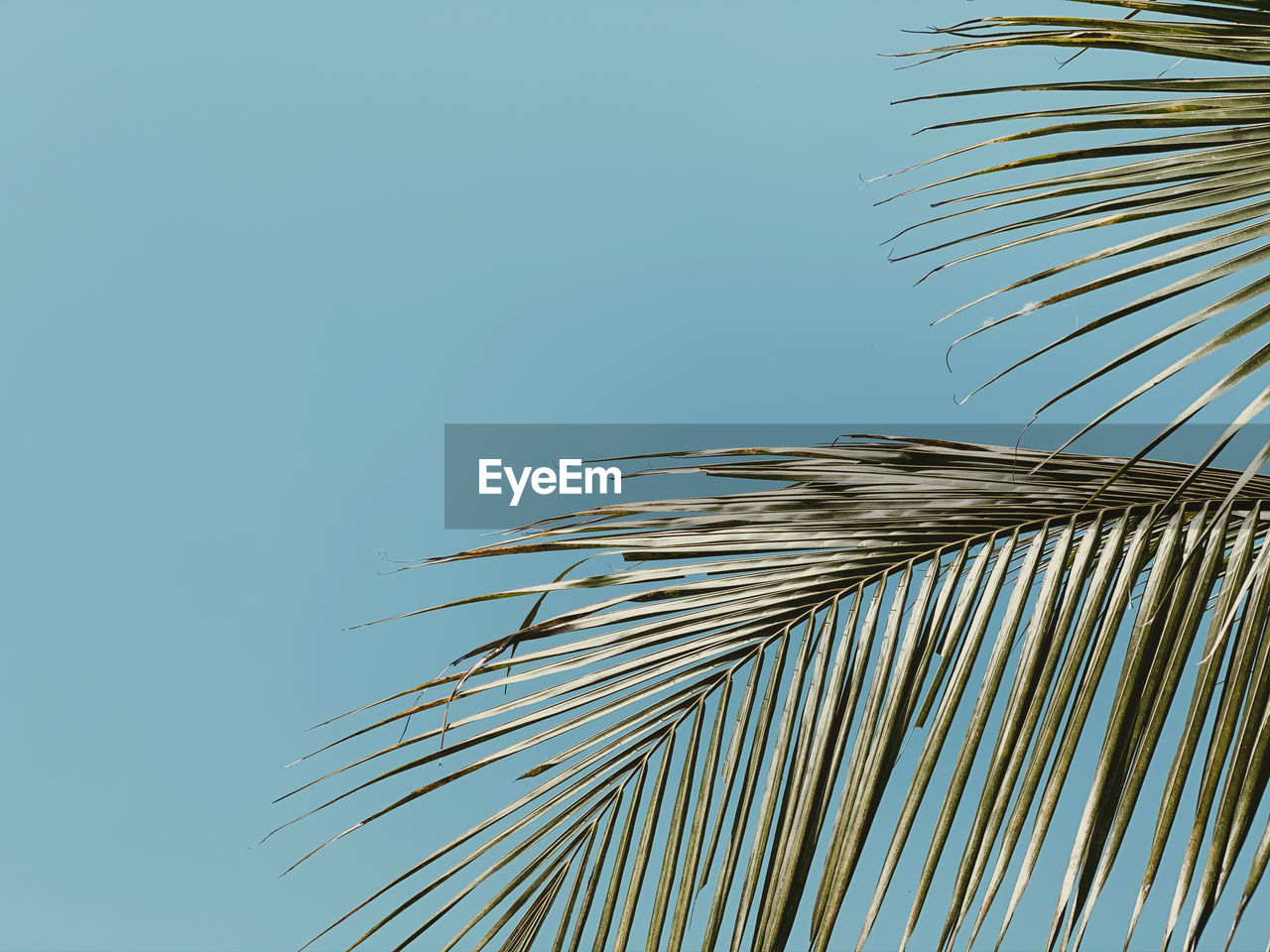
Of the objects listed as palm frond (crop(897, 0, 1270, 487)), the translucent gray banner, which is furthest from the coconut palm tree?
the translucent gray banner

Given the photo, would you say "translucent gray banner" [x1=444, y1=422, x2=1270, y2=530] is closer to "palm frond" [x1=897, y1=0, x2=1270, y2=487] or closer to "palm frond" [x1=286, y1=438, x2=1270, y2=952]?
"palm frond" [x1=286, y1=438, x2=1270, y2=952]

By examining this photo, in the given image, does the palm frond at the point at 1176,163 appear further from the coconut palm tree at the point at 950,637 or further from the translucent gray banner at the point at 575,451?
the translucent gray banner at the point at 575,451

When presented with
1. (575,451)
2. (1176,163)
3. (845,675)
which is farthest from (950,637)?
(575,451)

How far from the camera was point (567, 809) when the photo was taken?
0.53 metres

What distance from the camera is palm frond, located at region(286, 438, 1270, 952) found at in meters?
0.44

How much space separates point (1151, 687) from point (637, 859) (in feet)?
0.83

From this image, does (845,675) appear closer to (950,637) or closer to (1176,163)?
(950,637)

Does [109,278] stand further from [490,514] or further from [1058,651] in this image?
[1058,651]

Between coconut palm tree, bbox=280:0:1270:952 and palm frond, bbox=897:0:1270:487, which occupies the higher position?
palm frond, bbox=897:0:1270:487

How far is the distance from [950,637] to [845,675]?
5 centimetres

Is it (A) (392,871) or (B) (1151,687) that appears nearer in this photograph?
(B) (1151,687)

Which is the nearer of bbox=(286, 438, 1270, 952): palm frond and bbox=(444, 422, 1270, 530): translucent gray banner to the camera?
bbox=(286, 438, 1270, 952): palm frond

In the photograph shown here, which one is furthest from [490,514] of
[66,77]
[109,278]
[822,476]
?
[822,476]

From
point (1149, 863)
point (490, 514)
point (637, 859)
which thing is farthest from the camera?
point (490, 514)
